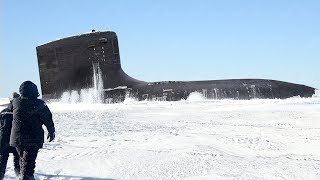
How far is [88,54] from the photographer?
2061 cm

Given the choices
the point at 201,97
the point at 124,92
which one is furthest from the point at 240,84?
the point at 124,92

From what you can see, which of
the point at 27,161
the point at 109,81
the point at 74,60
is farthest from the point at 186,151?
the point at 109,81

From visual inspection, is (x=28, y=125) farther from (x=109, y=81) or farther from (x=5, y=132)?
(x=109, y=81)

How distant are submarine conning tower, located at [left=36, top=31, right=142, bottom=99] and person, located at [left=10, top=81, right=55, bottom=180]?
1559cm

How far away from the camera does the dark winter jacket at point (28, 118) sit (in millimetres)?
4918

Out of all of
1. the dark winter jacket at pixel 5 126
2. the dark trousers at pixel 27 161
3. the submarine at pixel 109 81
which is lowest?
the dark trousers at pixel 27 161

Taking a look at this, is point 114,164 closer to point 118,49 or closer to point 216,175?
point 216,175

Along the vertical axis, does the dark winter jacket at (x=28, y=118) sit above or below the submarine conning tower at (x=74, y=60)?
below

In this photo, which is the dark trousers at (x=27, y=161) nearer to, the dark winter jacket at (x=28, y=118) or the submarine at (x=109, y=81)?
the dark winter jacket at (x=28, y=118)

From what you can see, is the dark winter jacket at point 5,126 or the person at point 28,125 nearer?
the person at point 28,125

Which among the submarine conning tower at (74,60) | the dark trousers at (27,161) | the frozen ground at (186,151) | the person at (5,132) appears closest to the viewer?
the dark trousers at (27,161)

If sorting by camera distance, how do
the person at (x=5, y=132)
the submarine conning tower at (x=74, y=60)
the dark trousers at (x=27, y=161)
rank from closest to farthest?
the dark trousers at (x=27, y=161), the person at (x=5, y=132), the submarine conning tower at (x=74, y=60)

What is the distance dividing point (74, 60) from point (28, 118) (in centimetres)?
1608

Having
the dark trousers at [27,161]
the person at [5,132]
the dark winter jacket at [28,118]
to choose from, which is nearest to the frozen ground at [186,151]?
the person at [5,132]
